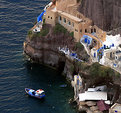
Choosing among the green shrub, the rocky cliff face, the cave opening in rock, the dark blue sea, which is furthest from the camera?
the cave opening in rock

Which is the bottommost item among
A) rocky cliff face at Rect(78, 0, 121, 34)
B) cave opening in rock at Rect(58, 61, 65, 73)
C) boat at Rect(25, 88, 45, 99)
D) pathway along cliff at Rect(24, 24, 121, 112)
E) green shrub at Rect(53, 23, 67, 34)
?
boat at Rect(25, 88, 45, 99)

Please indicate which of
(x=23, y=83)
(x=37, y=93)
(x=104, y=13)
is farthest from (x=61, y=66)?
(x=104, y=13)

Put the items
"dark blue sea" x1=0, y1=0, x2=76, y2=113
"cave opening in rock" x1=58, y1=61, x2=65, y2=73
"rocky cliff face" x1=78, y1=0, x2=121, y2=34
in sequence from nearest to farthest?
1. "dark blue sea" x1=0, y1=0, x2=76, y2=113
2. "rocky cliff face" x1=78, y1=0, x2=121, y2=34
3. "cave opening in rock" x1=58, y1=61, x2=65, y2=73

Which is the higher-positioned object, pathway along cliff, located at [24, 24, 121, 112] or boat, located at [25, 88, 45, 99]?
pathway along cliff, located at [24, 24, 121, 112]

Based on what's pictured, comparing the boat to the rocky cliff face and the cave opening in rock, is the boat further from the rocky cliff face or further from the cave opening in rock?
the rocky cliff face

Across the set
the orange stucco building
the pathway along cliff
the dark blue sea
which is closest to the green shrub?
the pathway along cliff

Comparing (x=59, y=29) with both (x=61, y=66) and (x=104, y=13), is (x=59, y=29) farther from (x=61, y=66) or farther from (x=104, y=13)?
(x=104, y=13)

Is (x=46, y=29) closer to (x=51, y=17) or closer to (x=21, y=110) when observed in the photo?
(x=51, y=17)

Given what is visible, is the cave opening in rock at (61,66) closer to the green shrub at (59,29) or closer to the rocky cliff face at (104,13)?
the green shrub at (59,29)

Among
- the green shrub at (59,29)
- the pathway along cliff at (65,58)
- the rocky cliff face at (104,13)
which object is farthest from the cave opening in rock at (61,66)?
the rocky cliff face at (104,13)
